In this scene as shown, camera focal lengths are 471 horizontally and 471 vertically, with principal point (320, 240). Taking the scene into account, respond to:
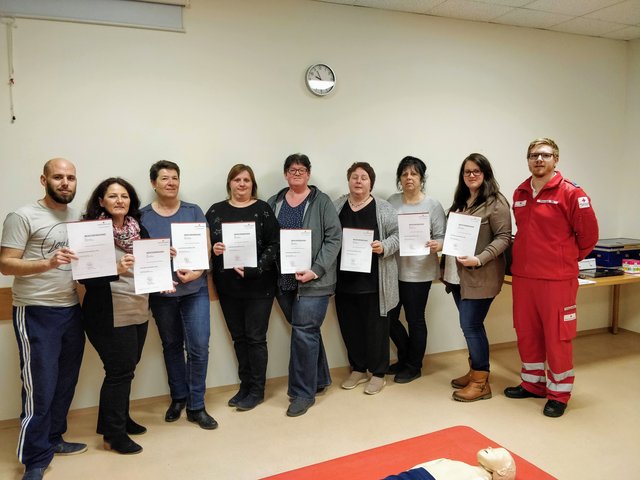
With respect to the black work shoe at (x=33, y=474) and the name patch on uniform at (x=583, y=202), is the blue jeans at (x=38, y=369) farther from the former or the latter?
the name patch on uniform at (x=583, y=202)

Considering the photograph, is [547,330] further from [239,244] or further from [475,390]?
[239,244]

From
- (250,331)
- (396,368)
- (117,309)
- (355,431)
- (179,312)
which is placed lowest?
(355,431)

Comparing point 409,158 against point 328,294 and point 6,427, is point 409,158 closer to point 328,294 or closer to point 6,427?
point 328,294

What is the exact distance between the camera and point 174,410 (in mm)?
3025

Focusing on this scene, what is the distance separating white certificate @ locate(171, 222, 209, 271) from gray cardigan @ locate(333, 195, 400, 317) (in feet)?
3.81

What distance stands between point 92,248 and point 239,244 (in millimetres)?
840

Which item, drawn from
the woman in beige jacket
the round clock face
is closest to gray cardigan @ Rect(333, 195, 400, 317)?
the woman in beige jacket

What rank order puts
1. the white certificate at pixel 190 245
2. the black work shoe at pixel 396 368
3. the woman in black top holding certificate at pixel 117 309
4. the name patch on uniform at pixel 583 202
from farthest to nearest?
the black work shoe at pixel 396 368
the name patch on uniform at pixel 583 202
the white certificate at pixel 190 245
the woman in black top holding certificate at pixel 117 309

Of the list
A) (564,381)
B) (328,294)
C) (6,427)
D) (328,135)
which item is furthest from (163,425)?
(564,381)

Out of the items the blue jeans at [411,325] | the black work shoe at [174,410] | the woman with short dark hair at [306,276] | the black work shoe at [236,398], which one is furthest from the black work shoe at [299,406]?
the blue jeans at [411,325]

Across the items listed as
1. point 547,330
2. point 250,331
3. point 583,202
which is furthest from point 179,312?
point 583,202

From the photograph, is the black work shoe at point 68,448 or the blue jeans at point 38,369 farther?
the black work shoe at point 68,448

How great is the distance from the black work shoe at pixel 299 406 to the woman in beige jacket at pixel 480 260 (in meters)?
1.01

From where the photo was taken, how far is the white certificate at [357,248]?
307cm
